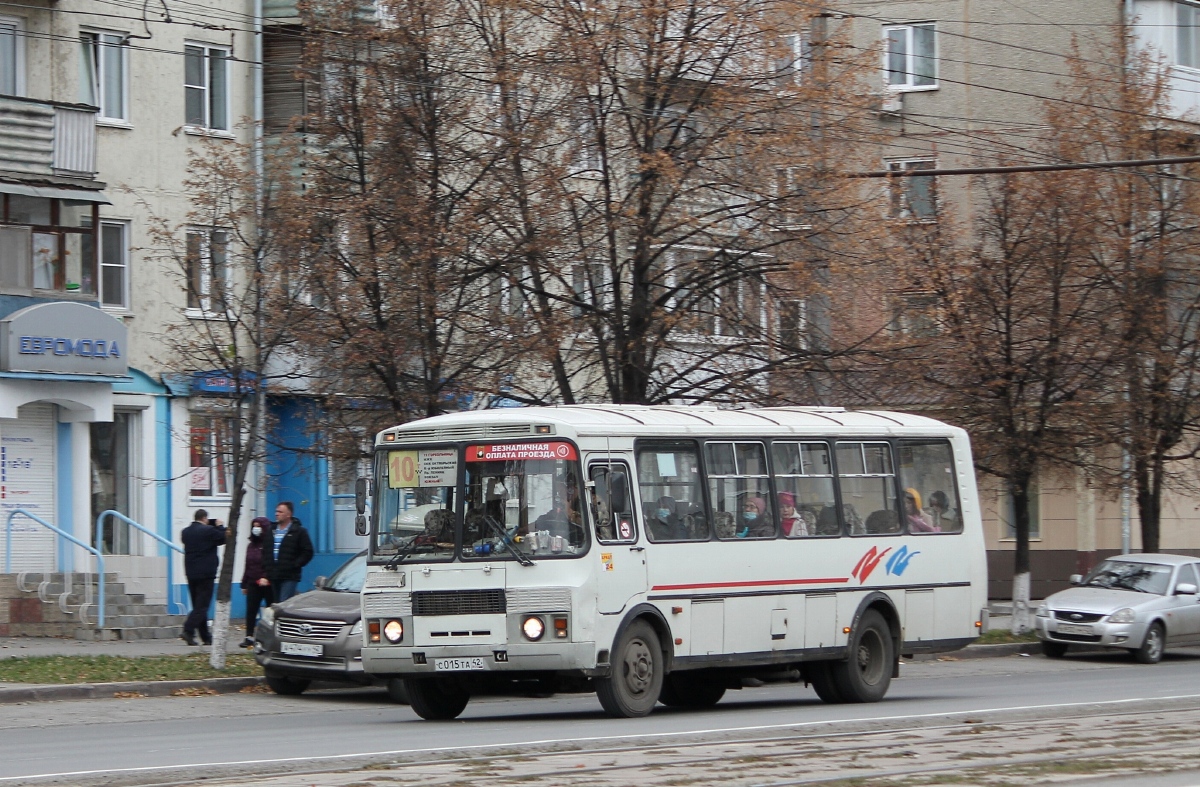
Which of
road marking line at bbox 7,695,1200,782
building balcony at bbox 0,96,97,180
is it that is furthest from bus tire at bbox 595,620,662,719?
building balcony at bbox 0,96,97,180

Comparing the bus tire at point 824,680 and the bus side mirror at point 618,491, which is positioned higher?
the bus side mirror at point 618,491

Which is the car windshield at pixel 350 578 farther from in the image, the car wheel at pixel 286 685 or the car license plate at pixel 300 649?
the car wheel at pixel 286 685

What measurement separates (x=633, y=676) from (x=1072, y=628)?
12981 millimetres

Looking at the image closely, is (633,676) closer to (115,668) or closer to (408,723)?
(408,723)

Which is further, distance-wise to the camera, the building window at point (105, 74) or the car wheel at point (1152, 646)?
the building window at point (105, 74)

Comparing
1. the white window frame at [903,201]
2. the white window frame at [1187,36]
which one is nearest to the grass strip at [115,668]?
the white window frame at [903,201]

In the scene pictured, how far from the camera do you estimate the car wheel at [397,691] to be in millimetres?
18484

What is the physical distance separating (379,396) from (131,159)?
975 centimetres

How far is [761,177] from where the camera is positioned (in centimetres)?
2286

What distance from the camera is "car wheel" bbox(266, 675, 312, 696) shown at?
19.5m

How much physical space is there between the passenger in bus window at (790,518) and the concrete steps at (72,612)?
41.4ft

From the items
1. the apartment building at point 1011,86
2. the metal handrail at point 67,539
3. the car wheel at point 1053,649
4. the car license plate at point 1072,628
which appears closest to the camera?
the metal handrail at point 67,539

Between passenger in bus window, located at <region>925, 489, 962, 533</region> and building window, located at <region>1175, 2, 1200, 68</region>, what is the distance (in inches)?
996

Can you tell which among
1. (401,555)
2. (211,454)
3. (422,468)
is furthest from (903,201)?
(401,555)
